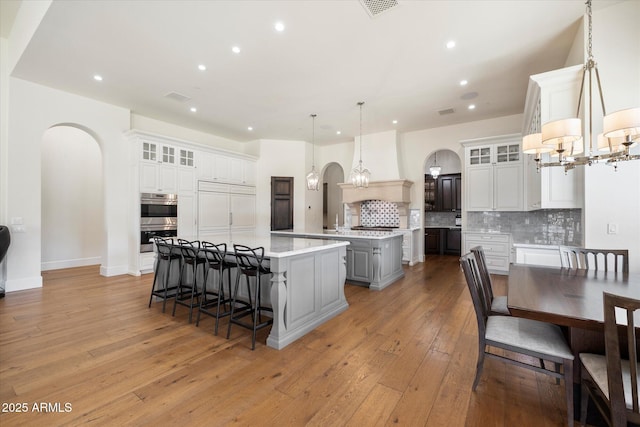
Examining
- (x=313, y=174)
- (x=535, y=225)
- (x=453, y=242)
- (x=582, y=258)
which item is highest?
(x=313, y=174)

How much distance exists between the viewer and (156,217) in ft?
19.2

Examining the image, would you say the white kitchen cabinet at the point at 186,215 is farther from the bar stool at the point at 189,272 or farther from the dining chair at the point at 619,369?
the dining chair at the point at 619,369

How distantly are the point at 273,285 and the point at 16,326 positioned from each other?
3028mm

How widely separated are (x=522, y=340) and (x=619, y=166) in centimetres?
248

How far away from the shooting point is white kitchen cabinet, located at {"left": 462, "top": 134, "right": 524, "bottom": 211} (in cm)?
579

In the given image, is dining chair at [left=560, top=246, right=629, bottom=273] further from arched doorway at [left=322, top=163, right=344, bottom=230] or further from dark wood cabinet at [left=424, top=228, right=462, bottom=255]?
arched doorway at [left=322, top=163, right=344, bottom=230]

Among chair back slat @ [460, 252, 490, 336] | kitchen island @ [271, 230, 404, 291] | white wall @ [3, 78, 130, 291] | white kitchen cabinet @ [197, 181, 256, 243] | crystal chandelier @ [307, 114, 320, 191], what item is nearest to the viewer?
chair back slat @ [460, 252, 490, 336]

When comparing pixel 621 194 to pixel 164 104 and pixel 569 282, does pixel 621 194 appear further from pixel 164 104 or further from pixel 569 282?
pixel 164 104

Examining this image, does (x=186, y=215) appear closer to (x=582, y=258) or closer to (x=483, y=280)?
(x=483, y=280)

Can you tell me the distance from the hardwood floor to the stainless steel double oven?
2180 millimetres

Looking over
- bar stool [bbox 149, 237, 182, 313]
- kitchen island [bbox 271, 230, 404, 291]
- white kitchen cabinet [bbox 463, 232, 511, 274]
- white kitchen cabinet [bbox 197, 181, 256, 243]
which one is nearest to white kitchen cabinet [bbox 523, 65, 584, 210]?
kitchen island [bbox 271, 230, 404, 291]

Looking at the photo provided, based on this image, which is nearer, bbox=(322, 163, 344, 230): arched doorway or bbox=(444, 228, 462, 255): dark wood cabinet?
bbox=(444, 228, 462, 255): dark wood cabinet

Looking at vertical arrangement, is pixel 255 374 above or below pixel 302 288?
below

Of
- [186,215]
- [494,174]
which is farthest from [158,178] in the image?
[494,174]
